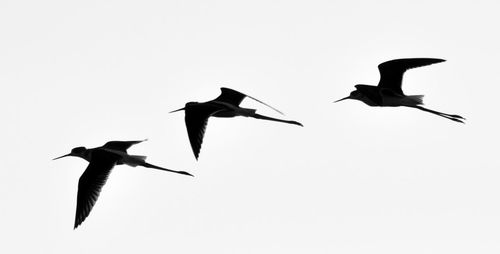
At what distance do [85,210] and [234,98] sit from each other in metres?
3.38

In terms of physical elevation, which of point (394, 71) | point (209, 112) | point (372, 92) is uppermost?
point (394, 71)

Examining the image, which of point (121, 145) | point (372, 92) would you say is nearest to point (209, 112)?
point (121, 145)

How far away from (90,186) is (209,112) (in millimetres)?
2368

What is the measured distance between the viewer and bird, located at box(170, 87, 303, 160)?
60.8 feet

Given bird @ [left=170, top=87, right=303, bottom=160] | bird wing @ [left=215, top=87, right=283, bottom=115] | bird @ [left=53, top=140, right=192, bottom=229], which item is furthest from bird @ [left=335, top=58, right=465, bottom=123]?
bird @ [left=53, top=140, right=192, bottom=229]

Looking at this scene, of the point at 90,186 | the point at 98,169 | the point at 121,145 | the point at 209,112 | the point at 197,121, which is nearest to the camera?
the point at 90,186

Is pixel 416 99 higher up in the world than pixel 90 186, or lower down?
higher up

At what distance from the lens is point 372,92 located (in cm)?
1848

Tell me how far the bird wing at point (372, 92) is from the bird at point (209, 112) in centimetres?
120

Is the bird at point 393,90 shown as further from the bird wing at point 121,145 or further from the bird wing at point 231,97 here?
the bird wing at point 121,145

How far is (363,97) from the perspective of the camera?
745 inches

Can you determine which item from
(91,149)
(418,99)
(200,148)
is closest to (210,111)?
(200,148)

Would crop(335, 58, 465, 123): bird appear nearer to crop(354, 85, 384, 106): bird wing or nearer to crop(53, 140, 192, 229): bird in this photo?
crop(354, 85, 384, 106): bird wing

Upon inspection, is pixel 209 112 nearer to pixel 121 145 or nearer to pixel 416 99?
pixel 121 145
